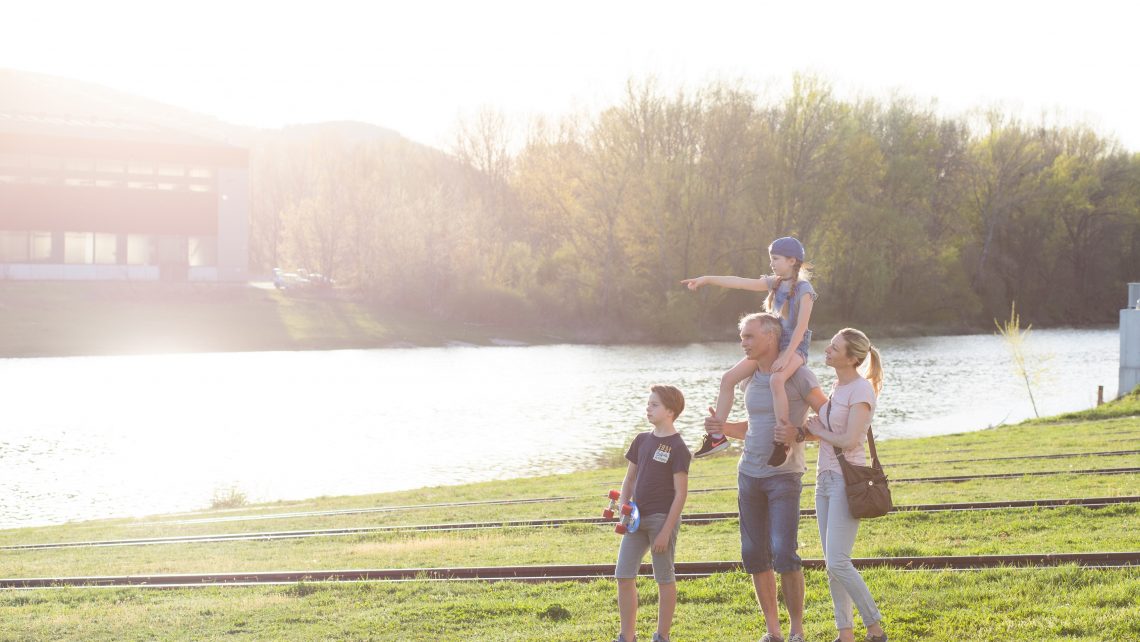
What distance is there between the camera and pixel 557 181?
7812 cm

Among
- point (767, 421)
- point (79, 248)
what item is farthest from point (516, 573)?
point (79, 248)

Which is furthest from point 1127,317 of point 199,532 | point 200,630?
point 200,630

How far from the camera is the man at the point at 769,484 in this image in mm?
6520

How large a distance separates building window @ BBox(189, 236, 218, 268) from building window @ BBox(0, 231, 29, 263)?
1048 cm

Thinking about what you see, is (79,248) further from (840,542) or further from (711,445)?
(840,542)

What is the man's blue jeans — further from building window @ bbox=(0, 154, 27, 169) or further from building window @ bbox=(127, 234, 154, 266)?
building window @ bbox=(0, 154, 27, 169)

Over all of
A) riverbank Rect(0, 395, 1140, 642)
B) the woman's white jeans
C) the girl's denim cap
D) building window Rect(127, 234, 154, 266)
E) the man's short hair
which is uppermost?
building window Rect(127, 234, 154, 266)

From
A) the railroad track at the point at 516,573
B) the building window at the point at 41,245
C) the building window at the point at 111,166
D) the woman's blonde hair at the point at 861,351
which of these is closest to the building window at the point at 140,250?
the building window at the point at 111,166

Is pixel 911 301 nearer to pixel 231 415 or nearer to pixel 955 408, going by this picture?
pixel 955 408

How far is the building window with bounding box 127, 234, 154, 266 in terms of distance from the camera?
78.1m

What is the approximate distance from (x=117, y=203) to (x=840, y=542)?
78733 millimetres

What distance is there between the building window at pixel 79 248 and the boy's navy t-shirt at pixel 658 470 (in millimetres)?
77194

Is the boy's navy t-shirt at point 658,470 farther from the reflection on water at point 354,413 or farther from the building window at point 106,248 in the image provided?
the building window at point 106,248

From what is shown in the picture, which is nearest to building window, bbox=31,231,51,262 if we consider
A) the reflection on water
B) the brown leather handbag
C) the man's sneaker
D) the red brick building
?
the red brick building
